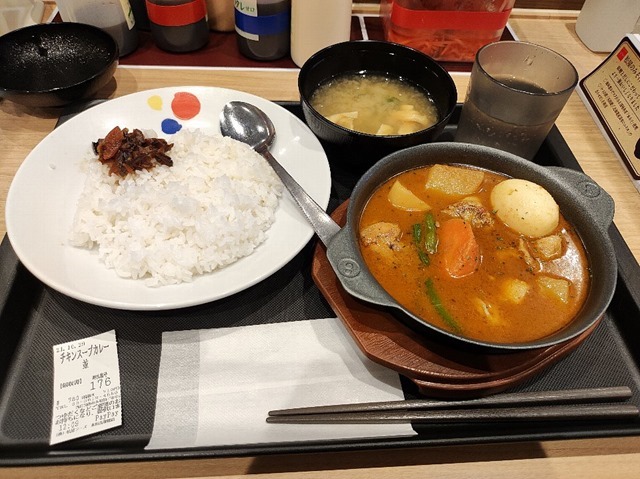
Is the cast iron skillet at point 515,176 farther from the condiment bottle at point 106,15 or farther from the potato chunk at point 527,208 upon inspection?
the condiment bottle at point 106,15

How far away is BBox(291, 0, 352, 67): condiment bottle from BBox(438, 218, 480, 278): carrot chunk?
1.48 meters

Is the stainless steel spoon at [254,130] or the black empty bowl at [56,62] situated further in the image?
the black empty bowl at [56,62]

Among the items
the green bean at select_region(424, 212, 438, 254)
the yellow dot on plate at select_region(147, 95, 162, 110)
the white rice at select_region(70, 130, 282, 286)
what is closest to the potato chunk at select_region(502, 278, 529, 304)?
the green bean at select_region(424, 212, 438, 254)

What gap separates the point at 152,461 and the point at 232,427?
0.22 metres

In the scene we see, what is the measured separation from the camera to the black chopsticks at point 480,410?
1.30 metres

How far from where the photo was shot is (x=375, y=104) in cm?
220

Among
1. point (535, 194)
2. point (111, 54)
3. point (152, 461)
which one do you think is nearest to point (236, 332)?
point (152, 461)

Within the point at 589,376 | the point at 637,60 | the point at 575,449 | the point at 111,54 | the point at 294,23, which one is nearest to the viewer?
the point at 575,449

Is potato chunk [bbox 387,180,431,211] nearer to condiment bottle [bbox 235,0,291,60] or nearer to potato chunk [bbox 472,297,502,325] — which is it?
potato chunk [bbox 472,297,502,325]

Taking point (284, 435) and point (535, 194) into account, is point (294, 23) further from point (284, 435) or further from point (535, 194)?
point (284, 435)

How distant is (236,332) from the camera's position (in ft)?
5.00

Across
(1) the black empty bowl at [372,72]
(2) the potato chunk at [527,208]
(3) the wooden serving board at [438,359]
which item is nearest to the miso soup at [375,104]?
(1) the black empty bowl at [372,72]

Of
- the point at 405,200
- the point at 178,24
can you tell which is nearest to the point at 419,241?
the point at 405,200

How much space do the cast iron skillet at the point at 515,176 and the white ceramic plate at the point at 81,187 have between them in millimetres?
275
